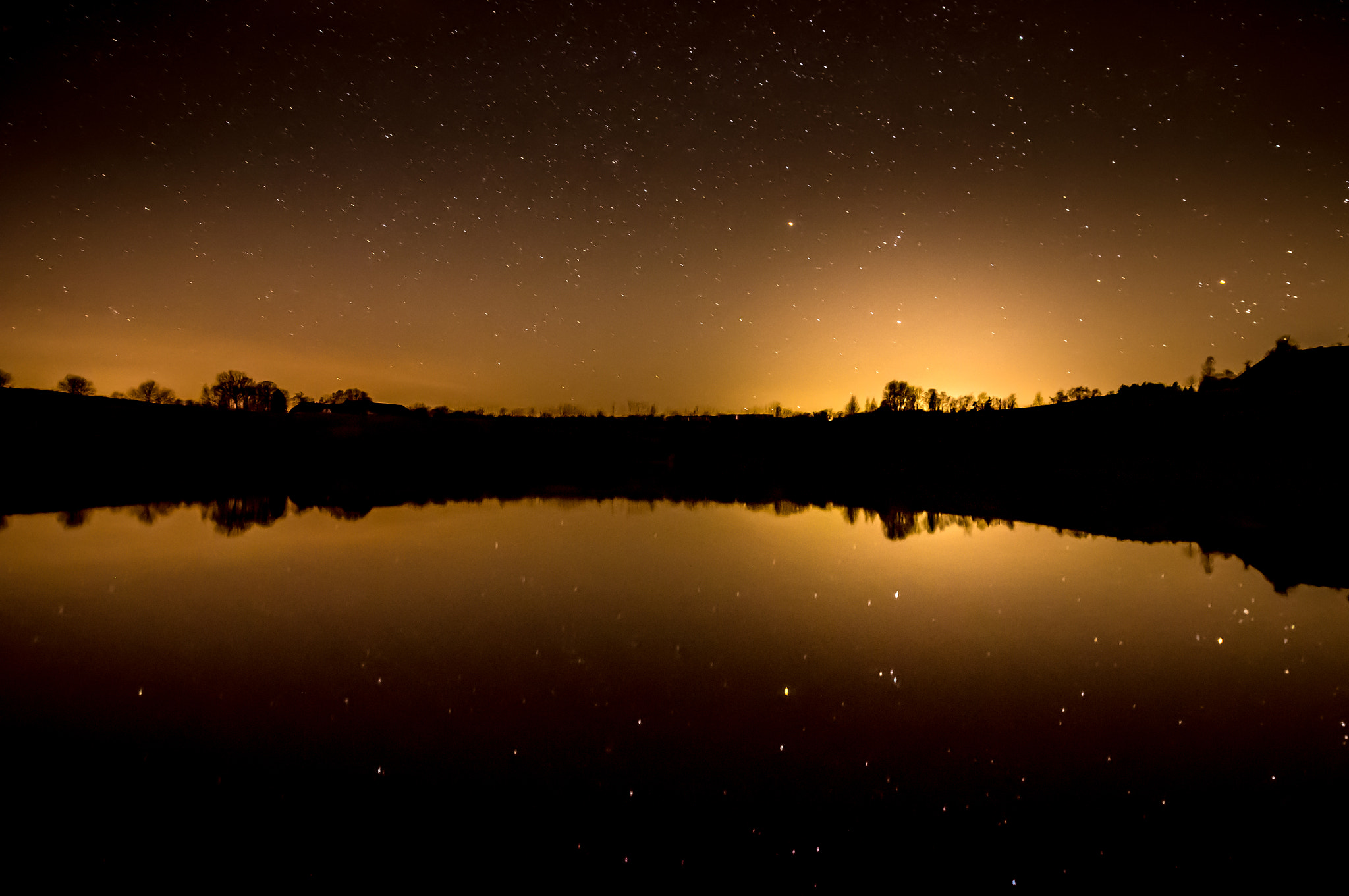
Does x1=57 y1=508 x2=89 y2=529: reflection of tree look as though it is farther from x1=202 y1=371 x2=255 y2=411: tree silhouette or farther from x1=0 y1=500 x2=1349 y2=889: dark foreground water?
x1=202 y1=371 x2=255 y2=411: tree silhouette

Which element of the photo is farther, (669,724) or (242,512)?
(242,512)

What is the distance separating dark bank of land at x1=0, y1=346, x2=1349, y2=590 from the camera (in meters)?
21.5

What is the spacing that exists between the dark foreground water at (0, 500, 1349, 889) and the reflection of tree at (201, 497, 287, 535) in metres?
5.22

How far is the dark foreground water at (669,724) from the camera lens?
413cm

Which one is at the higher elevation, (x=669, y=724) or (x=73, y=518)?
(x=73, y=518)

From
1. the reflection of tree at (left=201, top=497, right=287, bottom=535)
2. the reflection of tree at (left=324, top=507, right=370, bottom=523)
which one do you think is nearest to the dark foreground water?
the reflection of tree at (left=201, top=497, right=287, bottom=535)

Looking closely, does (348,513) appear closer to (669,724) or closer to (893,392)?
(669,724)

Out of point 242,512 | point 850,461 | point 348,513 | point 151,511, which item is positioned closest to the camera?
point 151,511

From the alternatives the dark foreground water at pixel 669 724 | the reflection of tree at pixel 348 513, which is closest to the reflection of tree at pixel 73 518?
the dark foreground water at pixel 669 724

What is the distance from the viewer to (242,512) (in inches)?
774

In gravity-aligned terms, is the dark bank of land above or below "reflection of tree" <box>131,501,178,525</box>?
above

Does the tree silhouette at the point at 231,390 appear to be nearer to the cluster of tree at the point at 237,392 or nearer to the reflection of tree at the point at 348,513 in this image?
the cluster of tree at the point at 237,392

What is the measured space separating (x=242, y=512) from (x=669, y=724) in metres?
19.5

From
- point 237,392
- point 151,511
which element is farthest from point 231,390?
point 151,511
